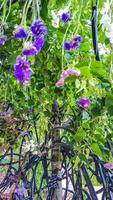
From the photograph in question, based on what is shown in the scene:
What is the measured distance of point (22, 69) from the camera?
523 millimetres

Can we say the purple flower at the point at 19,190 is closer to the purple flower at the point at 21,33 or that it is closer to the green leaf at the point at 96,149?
the green leaf at the point at 96,149

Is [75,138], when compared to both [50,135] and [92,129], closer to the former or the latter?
[92,129]

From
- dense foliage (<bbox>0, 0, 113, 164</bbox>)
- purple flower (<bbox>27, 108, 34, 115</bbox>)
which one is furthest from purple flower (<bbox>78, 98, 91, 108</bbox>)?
purple flower (<bbox>27, 108, 34, 115</bbox>)

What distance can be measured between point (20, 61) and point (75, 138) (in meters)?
0.21

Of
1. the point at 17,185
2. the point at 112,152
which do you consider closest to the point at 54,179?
the point at 17,185

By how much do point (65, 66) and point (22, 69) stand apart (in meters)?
0.16

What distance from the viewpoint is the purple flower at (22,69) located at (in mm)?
517

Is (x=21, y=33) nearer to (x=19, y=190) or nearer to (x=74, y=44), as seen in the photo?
(x=74, y=44)

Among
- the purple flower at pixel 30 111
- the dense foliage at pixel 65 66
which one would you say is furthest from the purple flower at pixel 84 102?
the purple flower at pixel 30 111

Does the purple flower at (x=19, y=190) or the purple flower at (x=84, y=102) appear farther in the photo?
the purple flower at (x=19, y=190)

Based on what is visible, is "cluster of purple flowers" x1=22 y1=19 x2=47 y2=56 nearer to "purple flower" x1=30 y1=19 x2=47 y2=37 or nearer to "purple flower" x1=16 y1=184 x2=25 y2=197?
"purple flower" x1=30 y1=19 x2=47 y2=37

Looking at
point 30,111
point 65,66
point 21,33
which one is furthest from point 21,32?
point 30,111

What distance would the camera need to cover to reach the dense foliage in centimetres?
56

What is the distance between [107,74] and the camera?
60cm
